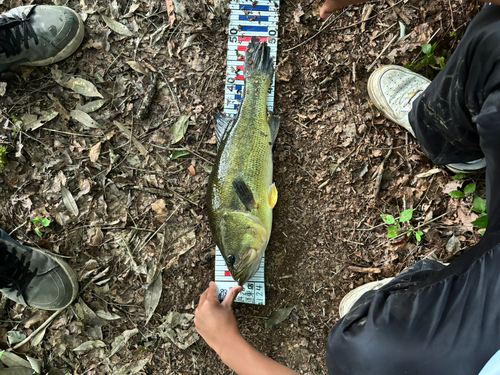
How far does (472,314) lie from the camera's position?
69.5 inches

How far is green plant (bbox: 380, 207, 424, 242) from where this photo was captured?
10.9 ft

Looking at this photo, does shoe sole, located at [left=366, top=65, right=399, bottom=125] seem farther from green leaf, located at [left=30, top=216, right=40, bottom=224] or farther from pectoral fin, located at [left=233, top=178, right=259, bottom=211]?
green leaf, located at [left=30, top=216, right=40, bottom=224]

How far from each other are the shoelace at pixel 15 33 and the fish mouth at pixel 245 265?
314 cm

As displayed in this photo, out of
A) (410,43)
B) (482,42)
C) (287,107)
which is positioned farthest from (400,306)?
(410,43)

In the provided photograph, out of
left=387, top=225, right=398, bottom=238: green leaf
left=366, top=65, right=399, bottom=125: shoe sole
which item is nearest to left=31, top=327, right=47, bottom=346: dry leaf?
left=387, top=225, right=398, bottom=238: green leaf

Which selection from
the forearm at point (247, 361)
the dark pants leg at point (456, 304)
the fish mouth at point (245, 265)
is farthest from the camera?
the fish mouth at point (245, 265)

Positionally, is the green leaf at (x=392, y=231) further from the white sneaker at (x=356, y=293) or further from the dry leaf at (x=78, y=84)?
the dry leaf at (x=78, y=84)

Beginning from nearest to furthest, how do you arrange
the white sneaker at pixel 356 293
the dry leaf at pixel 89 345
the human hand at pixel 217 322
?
the human hand at pixel 217 322
the white sneaker at pixel 356 293
the dry leaf at pixel 89 345

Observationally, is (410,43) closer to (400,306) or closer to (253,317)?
(400,306)

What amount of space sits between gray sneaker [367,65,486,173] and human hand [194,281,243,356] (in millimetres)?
2310

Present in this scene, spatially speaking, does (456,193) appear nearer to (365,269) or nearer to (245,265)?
Result: (365,269)

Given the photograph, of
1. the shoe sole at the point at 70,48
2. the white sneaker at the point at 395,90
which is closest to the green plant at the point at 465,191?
the white sneaker at the point at 395,90

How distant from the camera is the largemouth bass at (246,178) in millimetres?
3008

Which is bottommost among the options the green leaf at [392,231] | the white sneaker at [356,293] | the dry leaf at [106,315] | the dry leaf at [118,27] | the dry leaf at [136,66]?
the dry leaf at [106,315]
